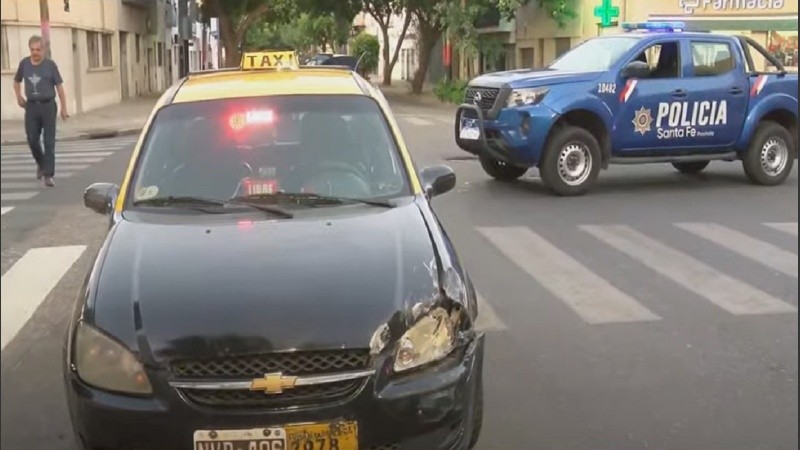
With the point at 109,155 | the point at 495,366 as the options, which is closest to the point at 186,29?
the point at 495,366

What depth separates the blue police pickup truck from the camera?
1145cm

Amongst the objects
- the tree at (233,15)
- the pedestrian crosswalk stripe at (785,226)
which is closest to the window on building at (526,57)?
the tree at (233,15)

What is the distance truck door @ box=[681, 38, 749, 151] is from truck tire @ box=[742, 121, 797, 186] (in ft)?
1.31

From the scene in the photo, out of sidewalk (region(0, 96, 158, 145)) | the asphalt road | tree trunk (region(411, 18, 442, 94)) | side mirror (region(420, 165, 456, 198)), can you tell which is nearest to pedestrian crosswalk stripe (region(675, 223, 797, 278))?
the asphalt road

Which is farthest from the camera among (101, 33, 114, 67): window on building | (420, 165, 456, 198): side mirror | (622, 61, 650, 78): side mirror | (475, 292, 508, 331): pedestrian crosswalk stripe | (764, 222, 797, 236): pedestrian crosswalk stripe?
(101, 33, 114, 67): window on building

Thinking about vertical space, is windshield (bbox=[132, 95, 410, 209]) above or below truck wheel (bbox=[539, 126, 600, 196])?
above

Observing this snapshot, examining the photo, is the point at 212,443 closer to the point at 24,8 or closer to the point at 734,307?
the point at 24,8

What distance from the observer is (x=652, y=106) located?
11.7 m

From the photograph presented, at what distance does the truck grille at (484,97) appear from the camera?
1170cm

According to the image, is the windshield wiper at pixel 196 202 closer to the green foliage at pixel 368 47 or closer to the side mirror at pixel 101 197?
the side mirror at pixel 101 197

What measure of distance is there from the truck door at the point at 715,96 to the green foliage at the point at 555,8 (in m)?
20.0

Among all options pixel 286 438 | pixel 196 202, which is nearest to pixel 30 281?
pixel 196 202

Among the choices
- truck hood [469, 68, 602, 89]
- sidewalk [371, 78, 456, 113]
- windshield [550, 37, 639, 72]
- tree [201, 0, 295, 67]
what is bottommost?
sidewalk [371, 78, 456, 113]

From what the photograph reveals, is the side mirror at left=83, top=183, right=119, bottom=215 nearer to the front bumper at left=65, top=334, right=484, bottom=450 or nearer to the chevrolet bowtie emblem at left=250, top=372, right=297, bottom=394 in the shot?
the front bumper at left=65, top=334, right=484, bottom=450
